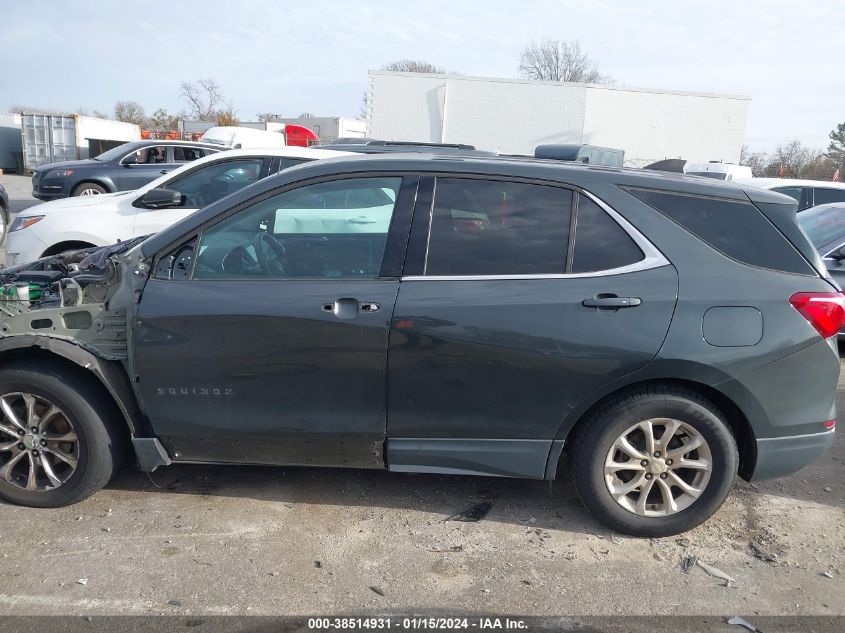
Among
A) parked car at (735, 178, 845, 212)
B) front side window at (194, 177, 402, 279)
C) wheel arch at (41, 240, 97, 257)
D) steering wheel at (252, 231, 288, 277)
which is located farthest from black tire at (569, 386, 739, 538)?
parked car at (735, 178, 845, 212)

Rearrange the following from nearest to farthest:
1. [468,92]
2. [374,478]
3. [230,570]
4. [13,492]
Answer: [230,570]
[13,492]
[374,478]
[468,92]

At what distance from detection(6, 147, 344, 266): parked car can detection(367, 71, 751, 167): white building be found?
16.3m

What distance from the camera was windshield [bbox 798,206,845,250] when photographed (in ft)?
21.8

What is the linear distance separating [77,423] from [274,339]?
3.64ft

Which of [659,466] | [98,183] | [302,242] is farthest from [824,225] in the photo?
[98,183]

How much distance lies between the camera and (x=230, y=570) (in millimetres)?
3055

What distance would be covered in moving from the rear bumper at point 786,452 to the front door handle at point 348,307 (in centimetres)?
194

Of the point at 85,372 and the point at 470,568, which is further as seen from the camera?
the point at 85,372

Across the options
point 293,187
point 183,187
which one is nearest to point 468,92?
point 183,187

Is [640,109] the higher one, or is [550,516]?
[640,109]

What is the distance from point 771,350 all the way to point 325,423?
82.8 inches

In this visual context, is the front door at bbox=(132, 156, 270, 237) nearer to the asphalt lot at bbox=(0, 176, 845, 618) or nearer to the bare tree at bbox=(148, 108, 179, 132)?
Answer: the asphalt lot at bbox=(0, 176, 845, 618)

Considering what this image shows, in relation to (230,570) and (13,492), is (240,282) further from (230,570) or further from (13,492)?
(13,492)

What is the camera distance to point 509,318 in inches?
123
